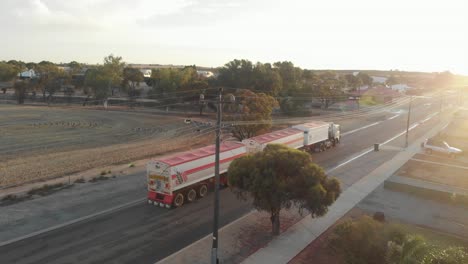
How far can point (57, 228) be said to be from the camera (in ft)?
67.8

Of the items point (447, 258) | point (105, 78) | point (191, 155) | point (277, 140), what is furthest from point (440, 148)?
point (105, 78)

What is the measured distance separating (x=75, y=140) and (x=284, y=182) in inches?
1586

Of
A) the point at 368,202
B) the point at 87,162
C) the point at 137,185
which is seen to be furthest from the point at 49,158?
the point at 368,202

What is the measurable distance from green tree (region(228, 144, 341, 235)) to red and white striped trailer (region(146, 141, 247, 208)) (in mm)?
5539

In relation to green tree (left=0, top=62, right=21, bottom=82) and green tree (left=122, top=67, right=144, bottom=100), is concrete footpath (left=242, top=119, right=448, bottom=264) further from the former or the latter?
green tree (left=0, top=62, right=21, bottom=82)

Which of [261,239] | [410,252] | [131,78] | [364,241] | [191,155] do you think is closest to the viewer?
[410,252]

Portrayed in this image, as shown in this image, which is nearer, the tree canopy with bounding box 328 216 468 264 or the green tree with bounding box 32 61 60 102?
the tree canopy with bounding box 328 216 468 264

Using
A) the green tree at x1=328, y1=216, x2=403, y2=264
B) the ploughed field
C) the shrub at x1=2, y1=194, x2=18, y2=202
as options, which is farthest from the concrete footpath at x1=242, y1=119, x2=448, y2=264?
the ploughed field

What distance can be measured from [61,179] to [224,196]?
46.7 ft

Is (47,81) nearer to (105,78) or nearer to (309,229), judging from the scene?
(105,78)

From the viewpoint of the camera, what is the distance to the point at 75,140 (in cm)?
5022

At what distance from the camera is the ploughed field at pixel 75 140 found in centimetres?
3556

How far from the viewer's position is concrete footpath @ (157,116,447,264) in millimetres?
17438

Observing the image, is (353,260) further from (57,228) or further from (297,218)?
(57,228)
